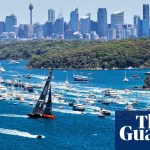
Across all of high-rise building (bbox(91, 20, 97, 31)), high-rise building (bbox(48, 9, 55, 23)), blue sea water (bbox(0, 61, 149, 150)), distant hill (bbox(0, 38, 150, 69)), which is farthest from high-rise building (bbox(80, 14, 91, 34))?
blue sea water (bbox(0, 61, 149, 150))

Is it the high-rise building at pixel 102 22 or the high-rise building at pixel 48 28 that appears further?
the high-rise building at pixel 48 28

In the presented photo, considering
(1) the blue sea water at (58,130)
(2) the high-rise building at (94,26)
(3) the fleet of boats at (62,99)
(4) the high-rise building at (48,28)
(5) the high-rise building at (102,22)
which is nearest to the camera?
(1) the blue sea water at (58,130)

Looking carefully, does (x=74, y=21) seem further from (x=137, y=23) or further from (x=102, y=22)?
(x=137, y=23)

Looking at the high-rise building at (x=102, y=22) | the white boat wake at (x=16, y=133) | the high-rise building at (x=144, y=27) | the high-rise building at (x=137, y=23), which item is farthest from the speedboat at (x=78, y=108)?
the high-rise building at (x=102, y=22)

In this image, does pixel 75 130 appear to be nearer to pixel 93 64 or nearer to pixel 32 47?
pixel 93 64

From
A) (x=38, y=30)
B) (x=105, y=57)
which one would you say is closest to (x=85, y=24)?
(x=38, y=30)

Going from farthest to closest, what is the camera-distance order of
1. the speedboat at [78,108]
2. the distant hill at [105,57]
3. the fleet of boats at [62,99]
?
the distant hill at [105,57] → the speedboat at [78,108] → the fleet of boats at [62,99]

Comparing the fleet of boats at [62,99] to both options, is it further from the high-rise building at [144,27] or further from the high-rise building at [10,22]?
the high-rise building at [10,22]

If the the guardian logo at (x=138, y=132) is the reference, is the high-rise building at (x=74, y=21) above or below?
above
